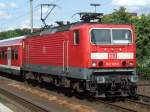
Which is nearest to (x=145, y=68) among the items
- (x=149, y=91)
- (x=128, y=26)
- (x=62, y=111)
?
(x=149, y=91)

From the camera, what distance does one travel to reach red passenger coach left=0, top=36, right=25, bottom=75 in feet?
98.7

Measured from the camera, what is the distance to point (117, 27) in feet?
59.7

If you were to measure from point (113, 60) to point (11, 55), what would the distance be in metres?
17.0

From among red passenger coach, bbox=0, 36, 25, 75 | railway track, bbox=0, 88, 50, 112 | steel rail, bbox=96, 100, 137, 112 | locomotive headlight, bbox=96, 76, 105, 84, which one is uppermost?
red passenger coach, bbox=0, 36, 25, 75

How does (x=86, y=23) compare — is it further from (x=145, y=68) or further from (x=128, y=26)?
(x=145, y=68)

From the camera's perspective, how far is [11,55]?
1324 inches

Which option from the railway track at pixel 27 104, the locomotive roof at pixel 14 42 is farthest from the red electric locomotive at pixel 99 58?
the locomotive roof at pixel 14 42

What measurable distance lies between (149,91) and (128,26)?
431cm

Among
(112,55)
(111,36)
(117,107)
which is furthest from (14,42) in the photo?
(117,107)

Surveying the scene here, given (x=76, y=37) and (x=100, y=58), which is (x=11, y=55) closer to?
(x=76, y=37)

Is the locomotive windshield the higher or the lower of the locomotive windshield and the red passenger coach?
the higher

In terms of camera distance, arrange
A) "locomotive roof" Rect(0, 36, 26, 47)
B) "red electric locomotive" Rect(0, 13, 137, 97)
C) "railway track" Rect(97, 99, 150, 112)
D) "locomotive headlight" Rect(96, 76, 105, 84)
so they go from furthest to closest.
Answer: "locomotive roof" Rect(0, 36, 26, 47)
"red electric locomotive" Rect(0, 13, 137, 97)
"locomotive headlight" Rect(96, 76, 105, 84)
"railway track" Rect(97, 99, 150, 112)

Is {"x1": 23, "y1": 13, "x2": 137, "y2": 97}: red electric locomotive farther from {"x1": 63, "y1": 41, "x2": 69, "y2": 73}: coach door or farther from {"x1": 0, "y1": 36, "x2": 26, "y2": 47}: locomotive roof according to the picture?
{"x1": 0, "y1": 36, "x2": 26, "y2": 47}: locomotive roof

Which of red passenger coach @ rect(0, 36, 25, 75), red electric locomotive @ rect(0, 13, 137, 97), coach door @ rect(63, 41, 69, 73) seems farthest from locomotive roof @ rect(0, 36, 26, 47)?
red electric locomotive @ rect(0, 13, 137, 97)
